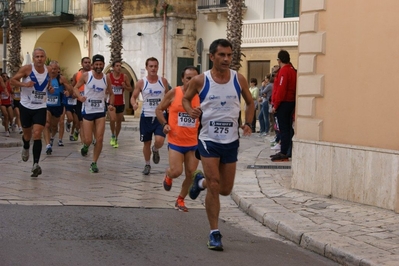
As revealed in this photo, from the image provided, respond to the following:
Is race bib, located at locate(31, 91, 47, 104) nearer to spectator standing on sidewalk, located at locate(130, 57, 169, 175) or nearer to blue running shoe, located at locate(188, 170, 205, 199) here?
spectator standing on sidewalk, located at locate(130, 57, 169, 175)

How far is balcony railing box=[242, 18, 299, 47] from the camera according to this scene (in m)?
31.1

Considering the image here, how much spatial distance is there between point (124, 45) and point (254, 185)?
89.6 feet

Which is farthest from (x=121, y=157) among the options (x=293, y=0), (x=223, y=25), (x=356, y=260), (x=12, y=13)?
(x=12, y=13)

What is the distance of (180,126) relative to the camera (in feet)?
32.5

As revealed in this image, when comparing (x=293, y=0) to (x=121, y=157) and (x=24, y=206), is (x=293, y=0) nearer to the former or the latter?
(x=121, y=157)

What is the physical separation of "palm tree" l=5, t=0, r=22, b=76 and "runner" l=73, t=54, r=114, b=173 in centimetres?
2821

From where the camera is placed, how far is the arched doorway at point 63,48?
4294cm

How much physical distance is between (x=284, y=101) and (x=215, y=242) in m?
7.51

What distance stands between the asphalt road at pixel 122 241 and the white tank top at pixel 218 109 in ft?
3.48

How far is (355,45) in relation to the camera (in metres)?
10.3

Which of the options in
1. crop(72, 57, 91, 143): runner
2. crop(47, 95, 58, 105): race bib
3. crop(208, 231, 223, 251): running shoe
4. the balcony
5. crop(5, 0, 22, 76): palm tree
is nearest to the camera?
crop(208, 231, 223, 251): running shoe

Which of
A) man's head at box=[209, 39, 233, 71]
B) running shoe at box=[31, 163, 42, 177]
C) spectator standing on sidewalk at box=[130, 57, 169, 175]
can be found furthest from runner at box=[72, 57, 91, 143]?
man's head at box=[209, 39, 233, 71]

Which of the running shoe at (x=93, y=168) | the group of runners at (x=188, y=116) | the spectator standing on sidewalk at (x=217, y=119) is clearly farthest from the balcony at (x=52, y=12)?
the spectator standing on sidewalk at (x=217, y=119)

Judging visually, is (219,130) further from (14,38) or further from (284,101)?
(14,38)
